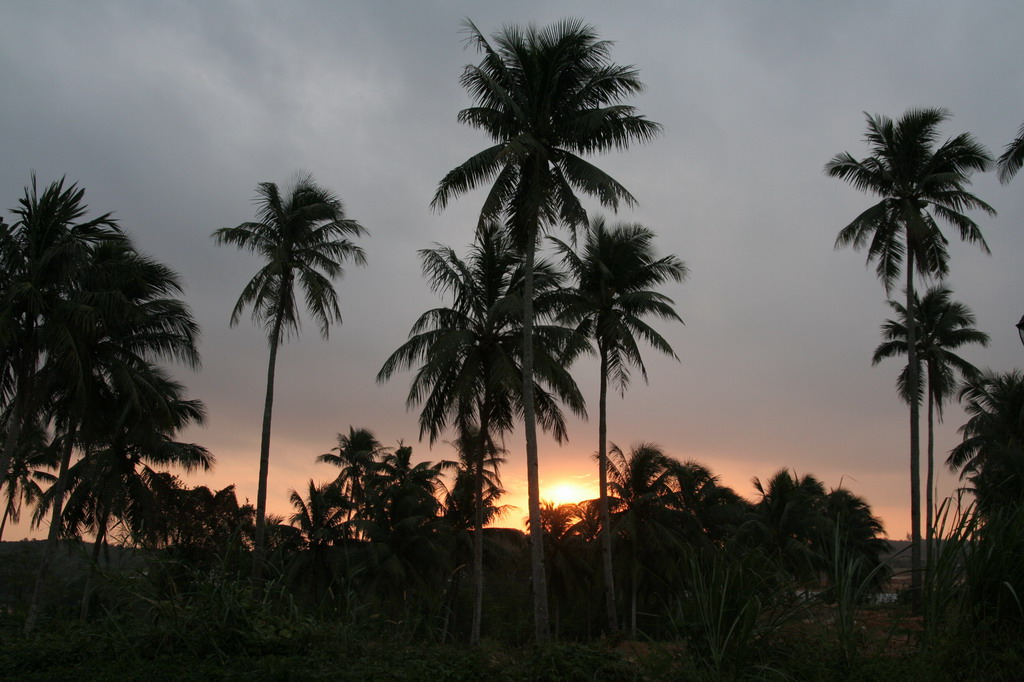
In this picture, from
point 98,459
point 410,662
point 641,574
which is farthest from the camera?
point 641,574

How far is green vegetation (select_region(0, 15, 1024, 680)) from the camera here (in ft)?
27.1

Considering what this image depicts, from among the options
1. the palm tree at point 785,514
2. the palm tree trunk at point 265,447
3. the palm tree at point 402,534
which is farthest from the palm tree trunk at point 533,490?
the palm tree at point 785,514

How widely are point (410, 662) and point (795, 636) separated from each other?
440 centimetres

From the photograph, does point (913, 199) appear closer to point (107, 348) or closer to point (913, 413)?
point (913, 413)

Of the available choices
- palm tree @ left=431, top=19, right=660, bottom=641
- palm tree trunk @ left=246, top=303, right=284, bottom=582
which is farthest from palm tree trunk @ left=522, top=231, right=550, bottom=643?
palm tree trunk @ left=246, top=303, right=284, bottom=582

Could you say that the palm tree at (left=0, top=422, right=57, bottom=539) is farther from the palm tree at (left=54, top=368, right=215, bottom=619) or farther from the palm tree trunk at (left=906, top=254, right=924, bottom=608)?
the palm tree trunk at (left=906, top=254, right=924, bottom=608)

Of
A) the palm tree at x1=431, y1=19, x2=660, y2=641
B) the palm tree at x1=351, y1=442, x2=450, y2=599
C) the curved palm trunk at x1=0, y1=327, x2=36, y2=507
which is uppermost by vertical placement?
the palm tree at x1=431, y1=19, x2=660, y2=641

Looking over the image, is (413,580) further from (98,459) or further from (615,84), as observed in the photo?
(615,84)

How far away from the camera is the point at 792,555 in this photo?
37781 millimetres

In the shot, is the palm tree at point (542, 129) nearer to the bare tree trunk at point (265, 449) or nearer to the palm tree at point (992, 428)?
the bare tree trunk at point (265, 449)

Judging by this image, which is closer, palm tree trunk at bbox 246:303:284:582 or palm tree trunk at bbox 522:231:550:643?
palm tree trunk at bbox 522:231:550:643

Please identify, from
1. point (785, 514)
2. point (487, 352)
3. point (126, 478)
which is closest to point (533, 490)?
point (487, 352)

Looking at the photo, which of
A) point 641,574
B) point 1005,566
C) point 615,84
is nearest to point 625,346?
point 615,84

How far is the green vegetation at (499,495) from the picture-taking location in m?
8.27
